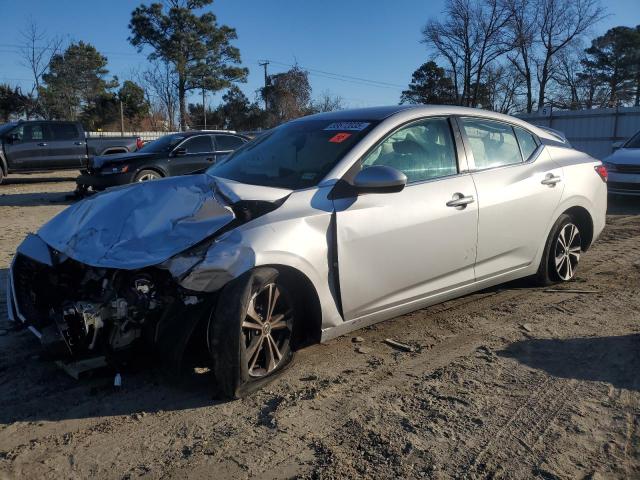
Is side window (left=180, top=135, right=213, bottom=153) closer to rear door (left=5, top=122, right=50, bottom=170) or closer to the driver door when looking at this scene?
rear door (left=5, top=122, right=50, bottom=170)

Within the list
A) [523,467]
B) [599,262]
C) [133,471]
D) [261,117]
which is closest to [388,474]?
[523,467]

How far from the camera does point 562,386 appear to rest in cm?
339

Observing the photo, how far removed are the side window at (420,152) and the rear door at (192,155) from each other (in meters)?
8.06

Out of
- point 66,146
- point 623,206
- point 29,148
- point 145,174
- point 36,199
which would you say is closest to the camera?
point 623,206

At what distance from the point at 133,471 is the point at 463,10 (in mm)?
41768

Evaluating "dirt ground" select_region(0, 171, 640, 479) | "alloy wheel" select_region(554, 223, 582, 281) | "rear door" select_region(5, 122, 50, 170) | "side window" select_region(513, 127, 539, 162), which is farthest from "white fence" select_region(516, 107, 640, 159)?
"rear door" select_region(5, 122, 50, 170)

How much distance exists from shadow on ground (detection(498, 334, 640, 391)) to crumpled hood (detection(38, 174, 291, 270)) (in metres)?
2.01

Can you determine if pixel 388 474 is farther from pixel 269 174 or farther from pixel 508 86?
pixel 508 86

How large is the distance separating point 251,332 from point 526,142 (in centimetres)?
323

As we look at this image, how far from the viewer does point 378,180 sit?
3.59 m

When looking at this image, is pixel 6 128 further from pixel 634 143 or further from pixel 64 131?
pixel 634 143

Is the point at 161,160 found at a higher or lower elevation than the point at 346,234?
higher

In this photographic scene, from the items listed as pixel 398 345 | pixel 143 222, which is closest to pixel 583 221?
pixel 398 345

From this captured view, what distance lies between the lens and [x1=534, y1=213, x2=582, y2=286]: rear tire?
16.9 ft
